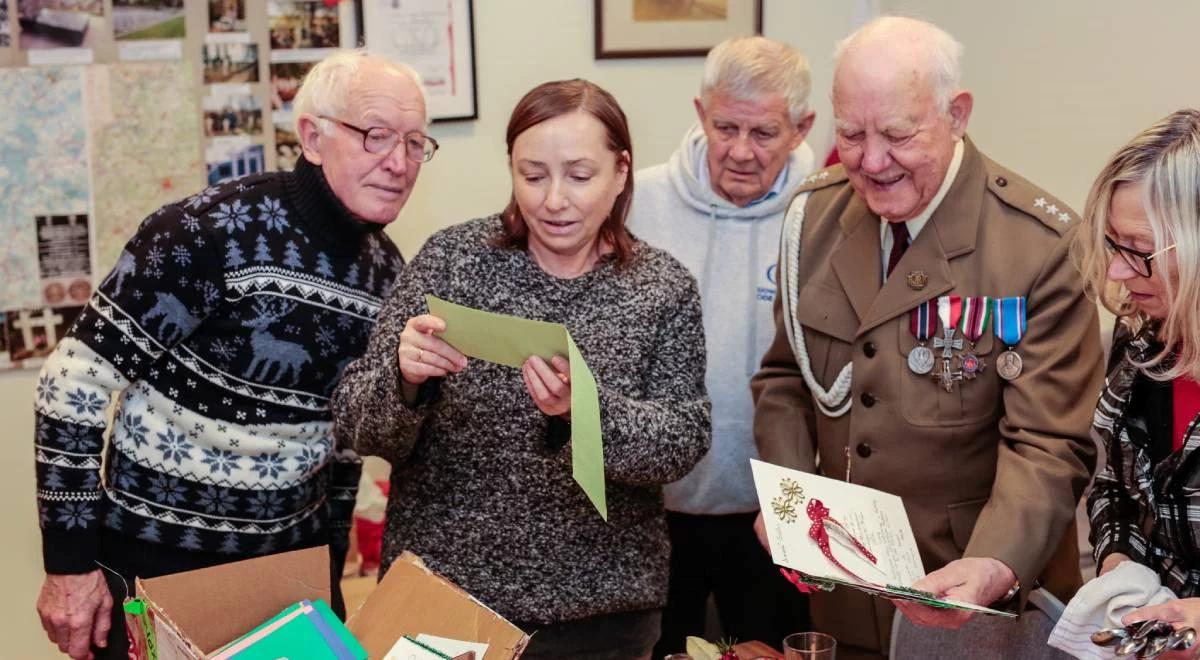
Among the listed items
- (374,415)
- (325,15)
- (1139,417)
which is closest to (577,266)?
(374,415)

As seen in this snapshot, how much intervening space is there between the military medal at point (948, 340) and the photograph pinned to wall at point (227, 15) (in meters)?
2.29

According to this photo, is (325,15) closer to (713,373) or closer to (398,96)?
(398,96)

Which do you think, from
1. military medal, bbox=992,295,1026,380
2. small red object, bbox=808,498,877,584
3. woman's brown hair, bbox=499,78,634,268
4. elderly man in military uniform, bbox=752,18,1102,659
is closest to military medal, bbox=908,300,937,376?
elderly man in military uniform, bbox=752,18,1102,659

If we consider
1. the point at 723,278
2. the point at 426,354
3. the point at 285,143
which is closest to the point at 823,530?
the point at 426,354

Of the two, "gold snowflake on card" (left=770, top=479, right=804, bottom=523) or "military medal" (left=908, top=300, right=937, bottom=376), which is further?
"military medal" (left=908, top=300, right=937, bottom=376)

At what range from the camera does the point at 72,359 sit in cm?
207

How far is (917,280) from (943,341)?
110 mm

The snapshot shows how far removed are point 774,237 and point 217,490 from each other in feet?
3.99

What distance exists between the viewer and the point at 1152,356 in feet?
5.72

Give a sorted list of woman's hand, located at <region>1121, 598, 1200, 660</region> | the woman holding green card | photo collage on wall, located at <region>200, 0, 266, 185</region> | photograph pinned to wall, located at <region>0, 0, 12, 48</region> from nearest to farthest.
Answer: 1. woman's hand, located at <region>1121, 598, 1200, 660</region>
2. the woman holding green card
3. photograph pinned to wall, located at <region>0, 0, 12, 48</region>
4. photo collage on wall, located at <region>200, 0, 266, 185</region>

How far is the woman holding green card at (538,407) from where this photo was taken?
1.97 m

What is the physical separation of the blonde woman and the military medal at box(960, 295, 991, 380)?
0.24 m

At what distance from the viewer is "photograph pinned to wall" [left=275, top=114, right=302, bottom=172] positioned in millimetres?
3623

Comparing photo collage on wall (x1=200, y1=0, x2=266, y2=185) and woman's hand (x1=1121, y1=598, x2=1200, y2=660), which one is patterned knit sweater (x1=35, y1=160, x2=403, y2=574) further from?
photo collage on wall (x1=200, y1=0, x2=266, y2=185)
